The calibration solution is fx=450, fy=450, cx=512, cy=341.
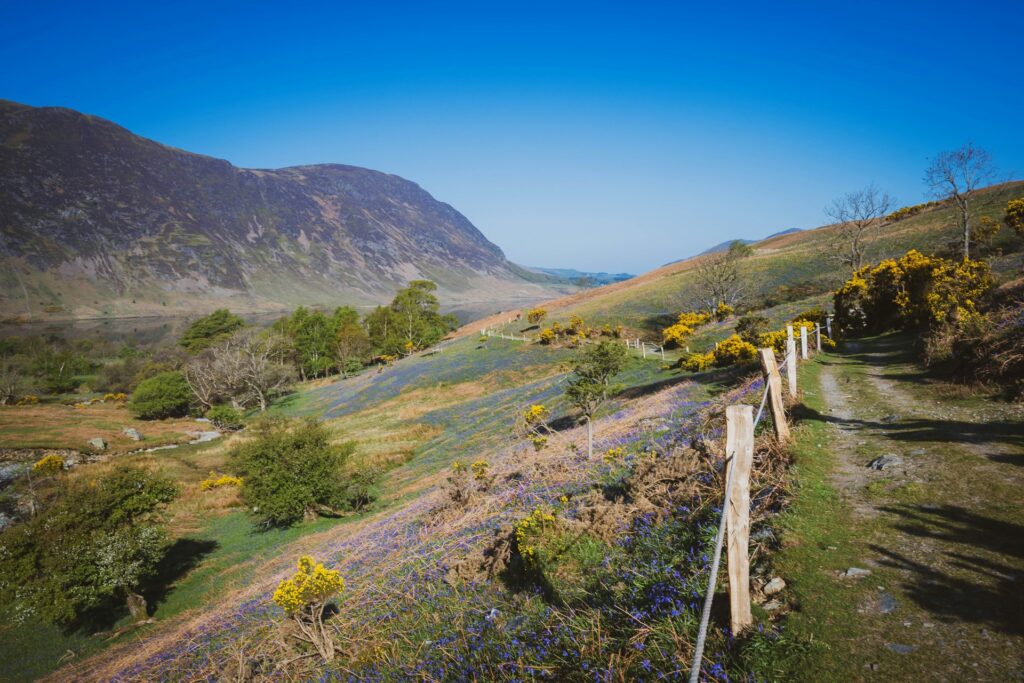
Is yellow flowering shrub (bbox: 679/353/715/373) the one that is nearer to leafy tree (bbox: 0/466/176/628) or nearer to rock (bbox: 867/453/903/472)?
rock (bbox: 867/453/903/472)

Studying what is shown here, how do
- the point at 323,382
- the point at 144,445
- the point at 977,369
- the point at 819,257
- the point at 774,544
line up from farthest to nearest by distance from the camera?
the point at 323,382 < the point at 819,257 < the point at 144,445 < the point at 977,369 < the point at 774,544

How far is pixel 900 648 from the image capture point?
4.51 m

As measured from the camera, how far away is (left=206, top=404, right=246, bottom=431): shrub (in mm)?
59375

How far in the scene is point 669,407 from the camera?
1781cm

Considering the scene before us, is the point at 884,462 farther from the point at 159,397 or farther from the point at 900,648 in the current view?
the point at 159,397

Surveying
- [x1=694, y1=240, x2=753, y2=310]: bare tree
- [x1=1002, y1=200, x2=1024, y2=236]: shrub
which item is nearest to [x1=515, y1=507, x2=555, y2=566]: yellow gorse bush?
[x1=1002, y1=200, x2=1024, y2=236]: shrub

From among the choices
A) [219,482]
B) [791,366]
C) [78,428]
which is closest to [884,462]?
[791,366]

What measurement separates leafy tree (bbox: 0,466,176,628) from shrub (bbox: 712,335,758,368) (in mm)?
30604

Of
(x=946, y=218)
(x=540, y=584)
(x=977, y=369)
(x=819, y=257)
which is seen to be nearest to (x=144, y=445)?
(x=540, y=584)

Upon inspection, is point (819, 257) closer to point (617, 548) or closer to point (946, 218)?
point (946, 218)

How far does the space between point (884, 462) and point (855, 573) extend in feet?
14.4

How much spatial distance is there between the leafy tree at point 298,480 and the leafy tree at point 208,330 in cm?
8076

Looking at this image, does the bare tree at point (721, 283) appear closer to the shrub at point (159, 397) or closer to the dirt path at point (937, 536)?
the dirt path at point (937, 536)

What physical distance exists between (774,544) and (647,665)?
3.03 metres
